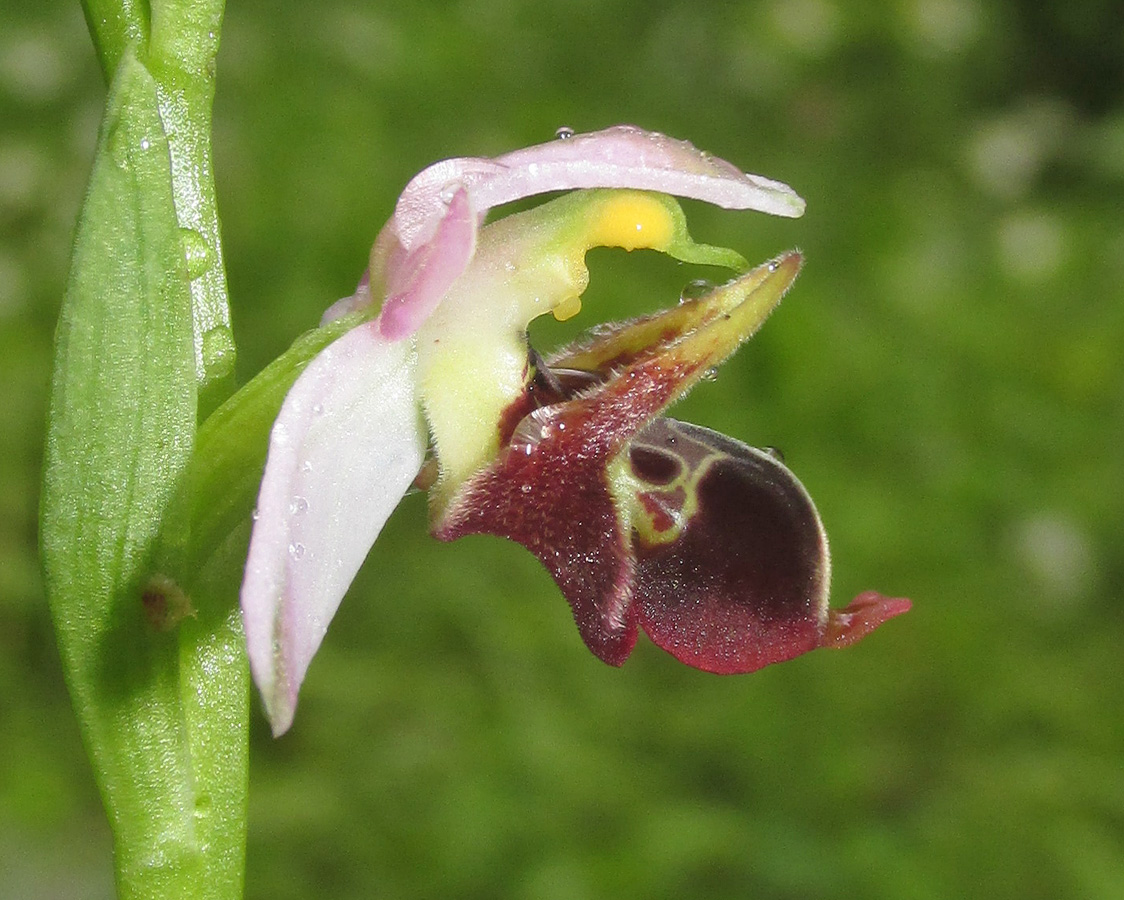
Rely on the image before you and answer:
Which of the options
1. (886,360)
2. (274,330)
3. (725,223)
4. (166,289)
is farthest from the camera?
(725,223)

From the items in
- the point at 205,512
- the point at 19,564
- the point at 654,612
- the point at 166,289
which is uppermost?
the point at 166,289

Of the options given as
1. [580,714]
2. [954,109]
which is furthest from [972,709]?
[954,109]

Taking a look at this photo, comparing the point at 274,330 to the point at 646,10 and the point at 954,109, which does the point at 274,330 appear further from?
the point at 954,109

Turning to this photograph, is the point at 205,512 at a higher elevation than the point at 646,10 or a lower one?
higher

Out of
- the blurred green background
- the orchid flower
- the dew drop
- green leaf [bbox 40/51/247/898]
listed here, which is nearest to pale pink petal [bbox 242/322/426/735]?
the orchid flower

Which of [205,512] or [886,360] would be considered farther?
[886,360]
